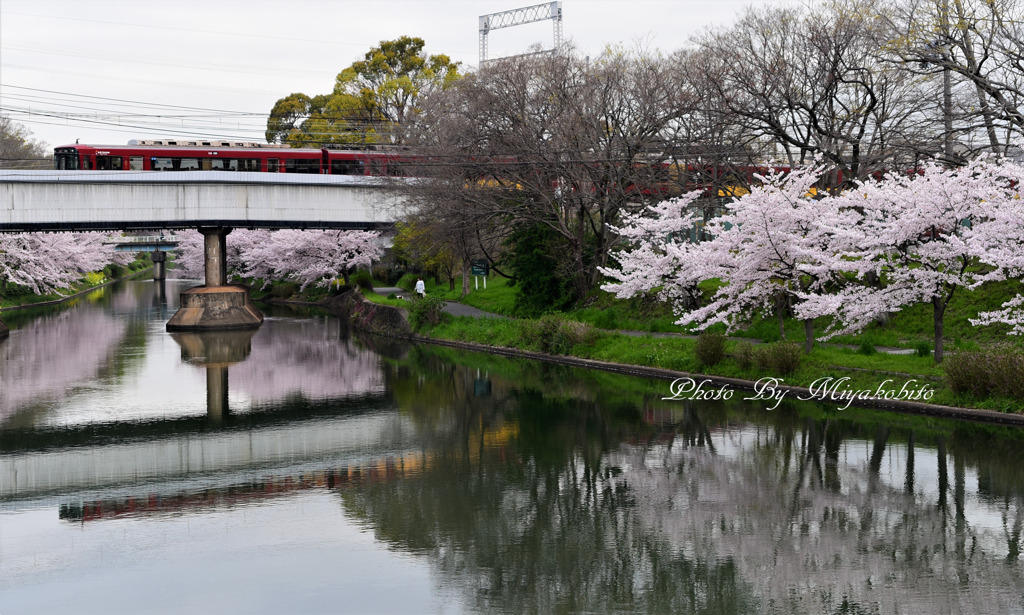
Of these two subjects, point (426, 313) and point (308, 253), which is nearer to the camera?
point (426, 313)

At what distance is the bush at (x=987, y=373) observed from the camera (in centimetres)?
2139

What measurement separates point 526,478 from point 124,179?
36.1 meters

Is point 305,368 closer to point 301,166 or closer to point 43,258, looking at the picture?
point 301,166

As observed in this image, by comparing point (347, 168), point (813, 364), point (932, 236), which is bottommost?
point (813, 364)

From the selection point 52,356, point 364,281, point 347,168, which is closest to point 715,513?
point 52,356

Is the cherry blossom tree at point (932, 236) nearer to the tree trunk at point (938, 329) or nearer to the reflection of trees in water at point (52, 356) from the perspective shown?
the tree trunk at point (938, 329)

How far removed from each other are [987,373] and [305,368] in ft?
76.3

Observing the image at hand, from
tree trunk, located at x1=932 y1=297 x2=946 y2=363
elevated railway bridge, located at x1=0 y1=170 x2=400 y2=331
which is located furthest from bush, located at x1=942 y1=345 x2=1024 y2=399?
elevated railway bridge, located at x1=0 y1=170 x2=400 y2=331

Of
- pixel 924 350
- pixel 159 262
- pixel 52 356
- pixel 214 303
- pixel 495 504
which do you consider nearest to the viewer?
pixel 495 504

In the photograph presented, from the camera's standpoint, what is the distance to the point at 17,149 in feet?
312

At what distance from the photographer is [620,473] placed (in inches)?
720

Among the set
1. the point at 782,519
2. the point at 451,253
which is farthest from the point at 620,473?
the point at 451,253

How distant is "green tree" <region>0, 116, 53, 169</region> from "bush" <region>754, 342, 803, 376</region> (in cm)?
7190

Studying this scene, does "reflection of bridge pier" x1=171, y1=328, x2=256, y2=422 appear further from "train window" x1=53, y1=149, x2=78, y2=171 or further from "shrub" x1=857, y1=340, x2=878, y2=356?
"shrub" x1=857, y1=340, x2=878, y2=356
